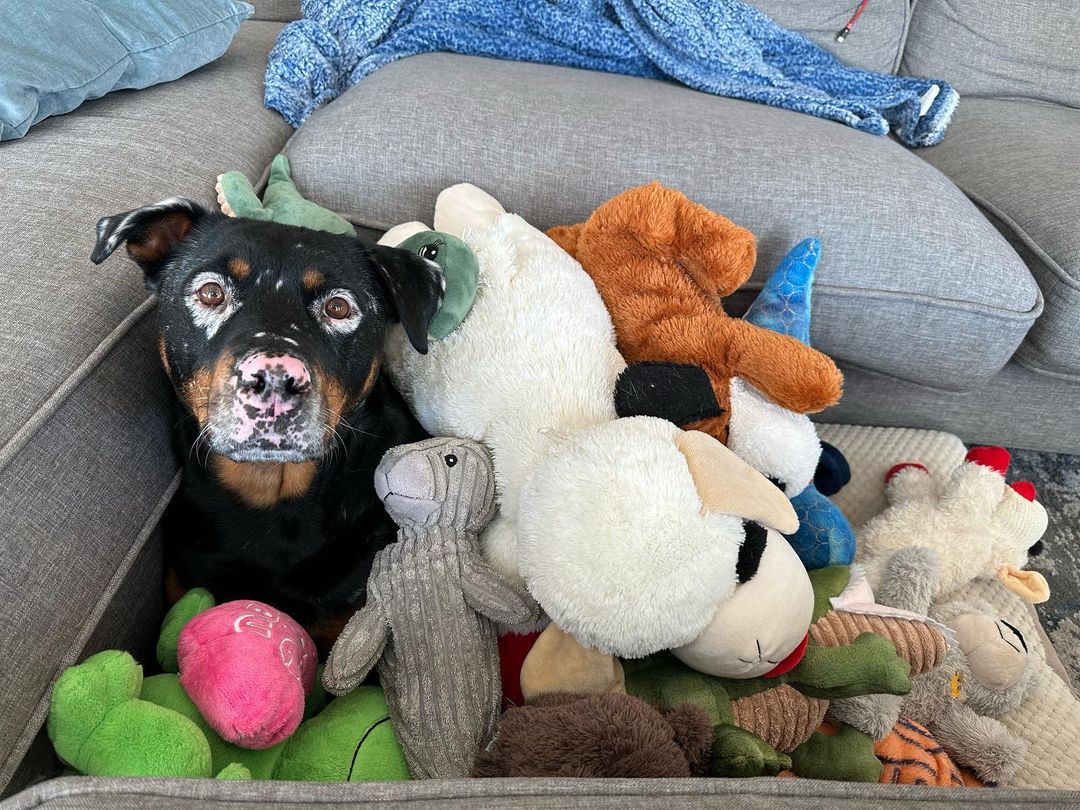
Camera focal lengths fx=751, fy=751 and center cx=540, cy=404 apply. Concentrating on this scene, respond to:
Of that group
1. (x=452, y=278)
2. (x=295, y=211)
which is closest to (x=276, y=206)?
(x=295, y=211)

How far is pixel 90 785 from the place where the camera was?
0.58 metres

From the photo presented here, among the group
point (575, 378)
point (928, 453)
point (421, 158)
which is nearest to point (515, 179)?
point (421, 158)

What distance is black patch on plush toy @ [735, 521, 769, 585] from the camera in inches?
36.4

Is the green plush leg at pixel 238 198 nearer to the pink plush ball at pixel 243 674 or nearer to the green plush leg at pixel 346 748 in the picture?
the pink plush ball at pixel 243 674

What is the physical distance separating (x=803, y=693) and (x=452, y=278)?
0.80 metres

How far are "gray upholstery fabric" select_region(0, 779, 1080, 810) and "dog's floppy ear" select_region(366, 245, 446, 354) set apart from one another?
0.65 m

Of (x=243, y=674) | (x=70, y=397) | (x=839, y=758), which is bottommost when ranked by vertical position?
(x=839, y=758)

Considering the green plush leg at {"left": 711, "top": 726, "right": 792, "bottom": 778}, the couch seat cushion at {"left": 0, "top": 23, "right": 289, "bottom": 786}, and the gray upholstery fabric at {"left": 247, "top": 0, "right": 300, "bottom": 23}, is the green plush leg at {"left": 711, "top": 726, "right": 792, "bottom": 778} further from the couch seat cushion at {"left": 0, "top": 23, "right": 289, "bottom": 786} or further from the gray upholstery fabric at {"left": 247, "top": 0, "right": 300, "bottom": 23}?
the gray upholstery fabric at {"left": 247, "top": 0, "right": 300, "bottom": 23}

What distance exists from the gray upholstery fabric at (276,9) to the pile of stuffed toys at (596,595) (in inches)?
51.0

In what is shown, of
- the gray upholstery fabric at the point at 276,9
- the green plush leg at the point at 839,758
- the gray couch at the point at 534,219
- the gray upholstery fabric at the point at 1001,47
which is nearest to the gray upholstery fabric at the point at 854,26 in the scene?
the gray couch at the point at 534,219

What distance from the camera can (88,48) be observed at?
4.80ft

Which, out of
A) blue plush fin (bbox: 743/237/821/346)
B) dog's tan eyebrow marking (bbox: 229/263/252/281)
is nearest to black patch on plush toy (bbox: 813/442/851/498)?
blue plush fin (bbox: 743/237/821/346)

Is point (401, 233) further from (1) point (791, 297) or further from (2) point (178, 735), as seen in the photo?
(2) point (178, 735)

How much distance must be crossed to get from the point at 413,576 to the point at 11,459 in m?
0.50
